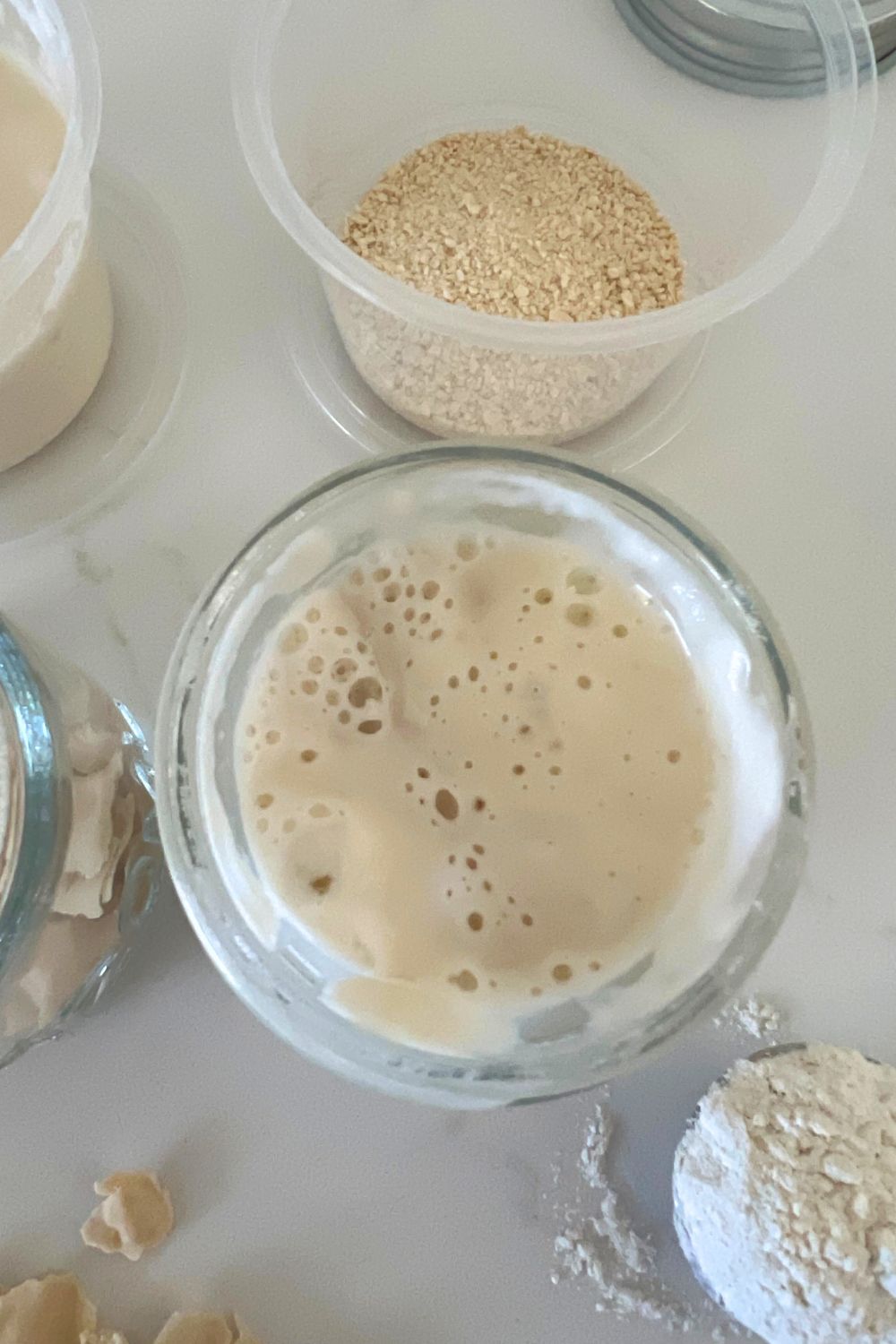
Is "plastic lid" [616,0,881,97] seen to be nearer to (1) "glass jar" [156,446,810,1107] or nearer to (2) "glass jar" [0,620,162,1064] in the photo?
(1) "glass jar" [156,446,810,1107]

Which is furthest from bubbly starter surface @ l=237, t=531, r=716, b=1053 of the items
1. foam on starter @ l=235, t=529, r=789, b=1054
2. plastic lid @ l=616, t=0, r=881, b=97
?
plastic lid @ l=616, t=0, r=881, b=97

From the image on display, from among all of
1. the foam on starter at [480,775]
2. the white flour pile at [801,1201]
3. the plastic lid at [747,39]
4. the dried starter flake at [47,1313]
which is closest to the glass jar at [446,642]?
the foam on starter at [480,775]

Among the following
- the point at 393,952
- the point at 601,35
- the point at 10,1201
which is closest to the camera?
the point at 393,952

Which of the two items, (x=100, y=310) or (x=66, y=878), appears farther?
(x=100, y=310)

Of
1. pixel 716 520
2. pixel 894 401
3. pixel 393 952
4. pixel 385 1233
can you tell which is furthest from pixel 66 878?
pixel 894 401

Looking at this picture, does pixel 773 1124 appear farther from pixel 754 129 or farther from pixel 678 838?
pixel 754 129

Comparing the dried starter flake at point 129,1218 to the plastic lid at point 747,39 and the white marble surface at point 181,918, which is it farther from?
the plastic lid at point 747,39
